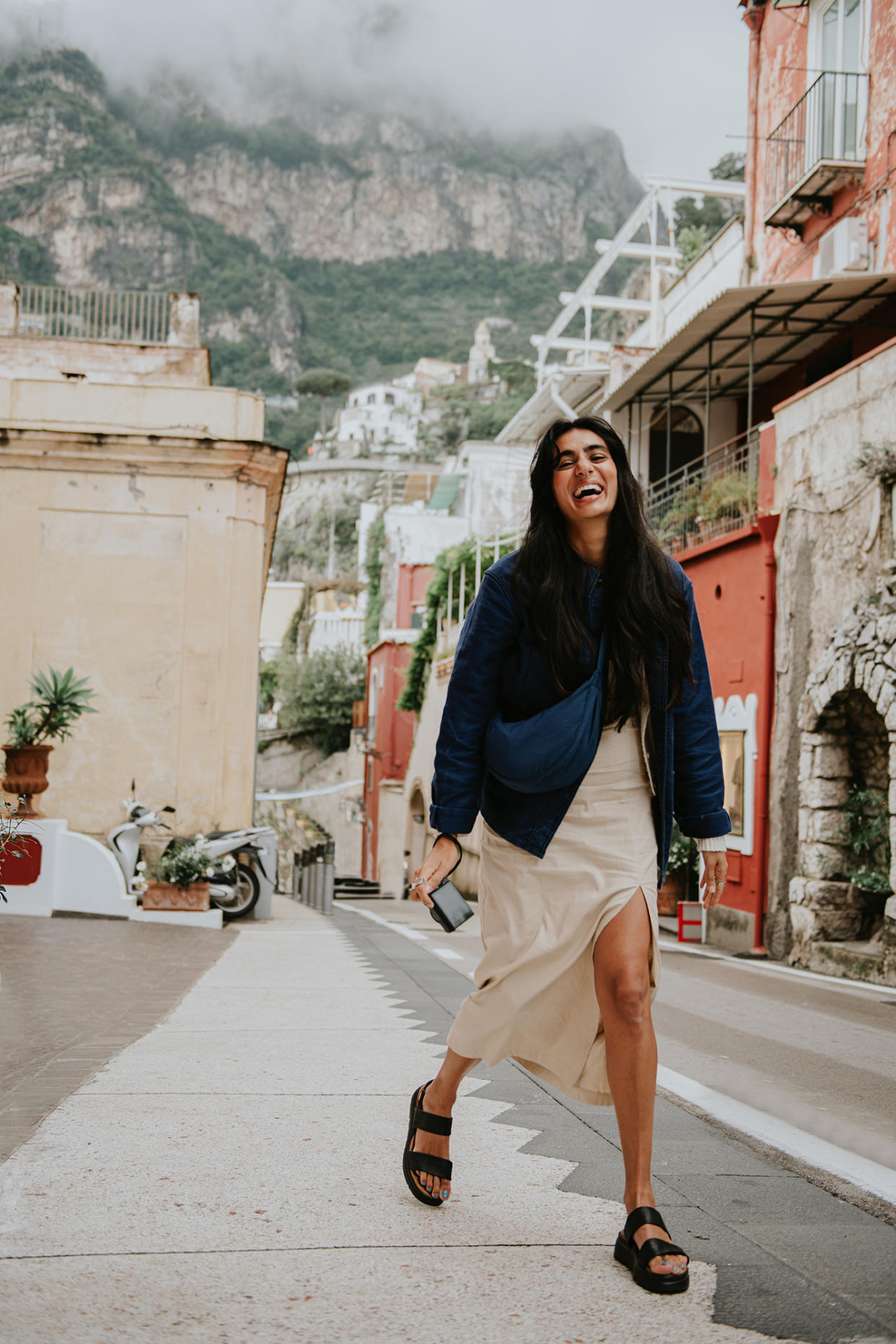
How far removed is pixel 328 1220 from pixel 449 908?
0.75m

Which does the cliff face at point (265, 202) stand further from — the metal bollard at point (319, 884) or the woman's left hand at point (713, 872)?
the woman's left hand at point (713, 872)

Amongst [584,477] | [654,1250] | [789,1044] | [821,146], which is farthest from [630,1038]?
[821,146]

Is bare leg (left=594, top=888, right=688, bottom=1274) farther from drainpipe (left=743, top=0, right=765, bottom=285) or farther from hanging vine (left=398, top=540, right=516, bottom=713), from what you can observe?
hanging vine (left=398, top=540, right=516, bottom=713)

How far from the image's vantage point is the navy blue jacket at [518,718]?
9.68 ft

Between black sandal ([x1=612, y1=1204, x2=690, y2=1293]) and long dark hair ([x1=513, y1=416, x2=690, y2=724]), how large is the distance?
1081 millimetres

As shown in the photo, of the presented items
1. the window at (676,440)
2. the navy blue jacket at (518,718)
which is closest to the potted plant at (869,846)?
the navy blue jacket at (518,718)

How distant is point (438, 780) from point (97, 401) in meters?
14.2

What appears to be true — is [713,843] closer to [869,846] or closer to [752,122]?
[869,846]

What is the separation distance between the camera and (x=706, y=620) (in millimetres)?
15070

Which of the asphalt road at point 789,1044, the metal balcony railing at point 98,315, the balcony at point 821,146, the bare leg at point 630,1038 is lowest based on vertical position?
the asphalt road at point 789,1044

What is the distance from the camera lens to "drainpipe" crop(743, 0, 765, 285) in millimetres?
18625

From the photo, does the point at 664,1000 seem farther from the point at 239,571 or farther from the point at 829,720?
the point at 239,571

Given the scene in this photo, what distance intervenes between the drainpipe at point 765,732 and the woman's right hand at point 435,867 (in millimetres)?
10352

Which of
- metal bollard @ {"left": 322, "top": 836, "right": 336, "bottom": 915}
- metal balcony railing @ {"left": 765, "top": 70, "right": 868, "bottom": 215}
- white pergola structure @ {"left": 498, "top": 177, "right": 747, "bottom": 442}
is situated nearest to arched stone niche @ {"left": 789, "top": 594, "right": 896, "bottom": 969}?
metal balcony railing @ {"left": 765, "top": 70, "right": 868, "bottom": 215}
